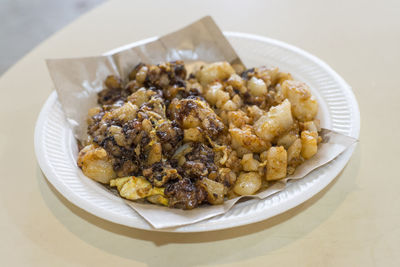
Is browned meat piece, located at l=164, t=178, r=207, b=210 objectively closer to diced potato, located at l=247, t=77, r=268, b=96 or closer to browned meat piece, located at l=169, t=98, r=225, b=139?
browned meat piece, located at l=169, t=98, r=225, b=139

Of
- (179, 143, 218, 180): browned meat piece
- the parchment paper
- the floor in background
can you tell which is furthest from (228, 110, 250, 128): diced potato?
the floor in background

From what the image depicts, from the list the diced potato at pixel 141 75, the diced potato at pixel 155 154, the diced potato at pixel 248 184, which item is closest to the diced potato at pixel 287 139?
the diced potato at pixel 248 184

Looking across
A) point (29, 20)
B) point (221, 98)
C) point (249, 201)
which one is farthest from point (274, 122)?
point (29, 20)

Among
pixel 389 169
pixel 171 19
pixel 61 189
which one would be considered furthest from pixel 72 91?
pixel 389 169

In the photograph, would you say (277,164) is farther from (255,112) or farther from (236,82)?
(236,82)

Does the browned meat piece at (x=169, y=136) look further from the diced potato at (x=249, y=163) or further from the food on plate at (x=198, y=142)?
the diced potato at (x=249, y=163)

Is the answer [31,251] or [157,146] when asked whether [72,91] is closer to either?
[157,146]
